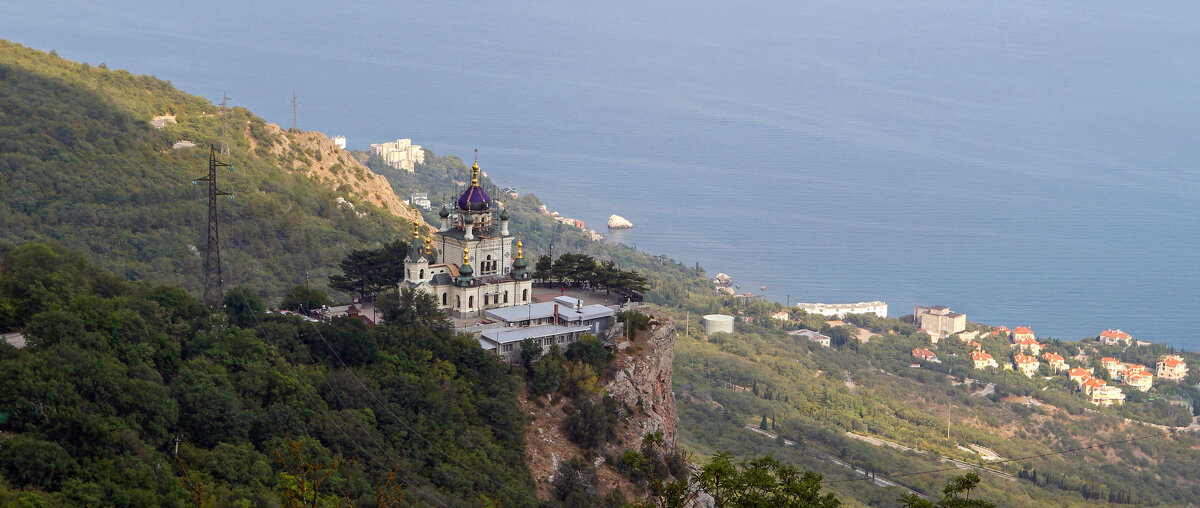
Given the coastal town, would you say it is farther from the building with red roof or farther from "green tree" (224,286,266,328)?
"green tree" (224,286,266,328)

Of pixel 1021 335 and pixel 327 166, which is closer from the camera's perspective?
pixel 327 166

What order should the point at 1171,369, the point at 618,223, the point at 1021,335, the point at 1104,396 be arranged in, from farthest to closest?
the point at 618,223 < the point at 1021,335 < the point at 1171,369 < the point at 1104,396

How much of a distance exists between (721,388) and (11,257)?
29.9m

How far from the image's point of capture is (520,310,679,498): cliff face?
91.2 feet

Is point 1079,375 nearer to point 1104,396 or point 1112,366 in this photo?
point 1104,396

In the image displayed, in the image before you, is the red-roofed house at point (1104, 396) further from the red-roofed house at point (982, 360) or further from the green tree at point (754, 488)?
the green tree at point (754, 488)

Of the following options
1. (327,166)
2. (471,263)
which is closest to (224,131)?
(327,166)

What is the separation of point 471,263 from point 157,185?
19.2 m

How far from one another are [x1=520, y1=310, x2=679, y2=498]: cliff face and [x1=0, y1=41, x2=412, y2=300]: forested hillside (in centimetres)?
1404

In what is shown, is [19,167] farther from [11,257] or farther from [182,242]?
[11,257]

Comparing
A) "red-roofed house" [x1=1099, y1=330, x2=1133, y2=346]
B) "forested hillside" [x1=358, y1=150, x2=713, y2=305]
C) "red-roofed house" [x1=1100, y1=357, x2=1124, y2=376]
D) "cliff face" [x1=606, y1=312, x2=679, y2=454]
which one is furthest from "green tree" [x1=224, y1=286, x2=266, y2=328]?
"red-roofed house" [x1=1099, y1=330, x2=1133, y2=346]

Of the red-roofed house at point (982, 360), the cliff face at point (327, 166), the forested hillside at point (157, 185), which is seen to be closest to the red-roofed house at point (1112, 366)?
the red-roofed house at point (982, 360)

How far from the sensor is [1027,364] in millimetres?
61531

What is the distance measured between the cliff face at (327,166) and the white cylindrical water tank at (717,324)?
14649 millimetres
